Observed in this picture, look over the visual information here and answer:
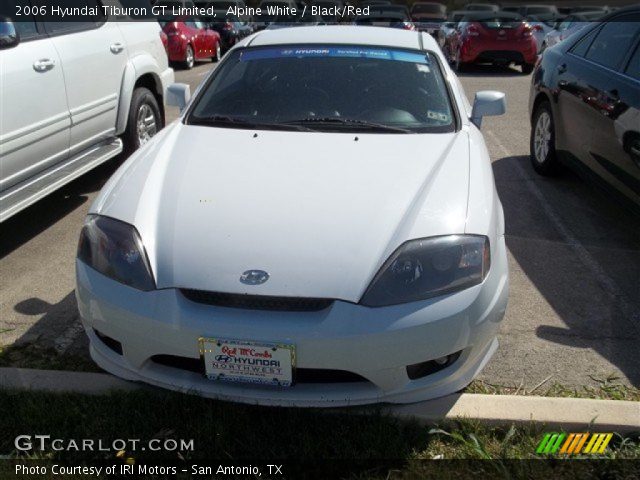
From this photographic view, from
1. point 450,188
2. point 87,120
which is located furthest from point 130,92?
point 450,188

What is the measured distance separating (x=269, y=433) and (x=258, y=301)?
0.59 metres

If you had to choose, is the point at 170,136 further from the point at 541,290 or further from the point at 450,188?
the point at 541,290

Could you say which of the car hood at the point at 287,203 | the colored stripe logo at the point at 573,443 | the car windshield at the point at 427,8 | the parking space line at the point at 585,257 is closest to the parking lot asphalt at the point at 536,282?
the parking space line at the point at 585,257

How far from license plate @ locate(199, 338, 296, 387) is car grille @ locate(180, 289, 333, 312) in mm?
145

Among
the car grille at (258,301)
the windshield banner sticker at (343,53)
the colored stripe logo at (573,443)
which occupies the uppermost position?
the windshield banner sticker at (343,53)

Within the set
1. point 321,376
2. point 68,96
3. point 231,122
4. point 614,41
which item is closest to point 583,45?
point 614,41

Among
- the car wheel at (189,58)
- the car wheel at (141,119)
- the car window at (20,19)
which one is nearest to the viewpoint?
the car window at (20,19)

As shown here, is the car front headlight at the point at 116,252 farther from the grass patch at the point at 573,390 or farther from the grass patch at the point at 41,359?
the grass patch at the point at 573,390

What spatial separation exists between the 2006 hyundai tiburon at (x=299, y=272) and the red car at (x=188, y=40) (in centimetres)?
1174

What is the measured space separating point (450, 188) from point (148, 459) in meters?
1.71

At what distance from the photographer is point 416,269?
2584 mm

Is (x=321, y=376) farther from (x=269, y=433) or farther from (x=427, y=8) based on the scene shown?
(x=427, y=8)

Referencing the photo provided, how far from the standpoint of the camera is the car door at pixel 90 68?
16.0 feet

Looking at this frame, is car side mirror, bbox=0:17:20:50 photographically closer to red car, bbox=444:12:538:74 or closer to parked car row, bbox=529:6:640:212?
parked car row, bbox=529:6:640:212
